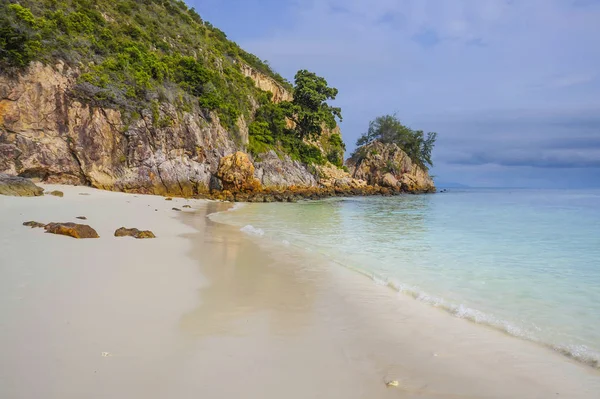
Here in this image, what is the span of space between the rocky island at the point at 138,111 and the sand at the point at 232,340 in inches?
741

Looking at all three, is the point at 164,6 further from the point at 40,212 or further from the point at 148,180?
the point at 40,212

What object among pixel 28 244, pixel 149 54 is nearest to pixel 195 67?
pixel 149 54

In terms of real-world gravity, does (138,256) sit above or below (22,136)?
below

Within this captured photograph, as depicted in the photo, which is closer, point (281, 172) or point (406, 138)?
point (281, 172)

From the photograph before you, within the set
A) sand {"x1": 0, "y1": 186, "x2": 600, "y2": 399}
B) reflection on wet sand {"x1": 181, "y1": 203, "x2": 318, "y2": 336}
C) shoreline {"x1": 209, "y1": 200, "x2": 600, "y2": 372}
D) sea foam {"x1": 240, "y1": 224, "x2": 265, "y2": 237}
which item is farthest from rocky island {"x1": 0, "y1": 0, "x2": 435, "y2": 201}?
shoreline {"x1": 209, "y1": 200, "x2": 600, "y2": 372}

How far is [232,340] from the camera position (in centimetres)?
317

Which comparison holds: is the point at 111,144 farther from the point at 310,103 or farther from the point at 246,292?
the point at 310,103

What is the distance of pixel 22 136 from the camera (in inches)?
789

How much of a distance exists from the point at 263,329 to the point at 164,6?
160ft

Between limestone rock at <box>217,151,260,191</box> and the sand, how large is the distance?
23.3m

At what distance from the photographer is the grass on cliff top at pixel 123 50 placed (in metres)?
21.2

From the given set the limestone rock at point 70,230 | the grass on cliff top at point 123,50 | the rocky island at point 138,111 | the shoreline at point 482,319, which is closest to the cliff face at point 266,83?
the rocky island at point 138,111

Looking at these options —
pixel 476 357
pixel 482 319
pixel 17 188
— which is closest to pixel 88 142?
pixel 17 188

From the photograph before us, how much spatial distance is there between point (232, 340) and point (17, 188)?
14.7 metres
